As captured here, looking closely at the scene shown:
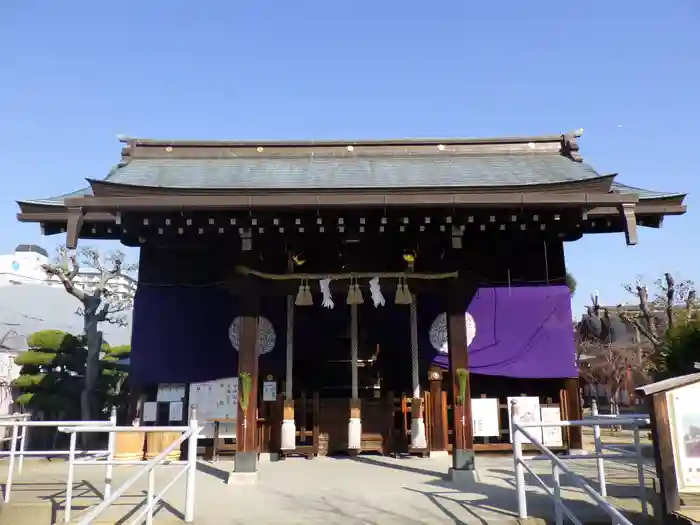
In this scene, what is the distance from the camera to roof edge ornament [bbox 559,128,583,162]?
31.9 feet

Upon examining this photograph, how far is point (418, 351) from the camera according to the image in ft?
31.4

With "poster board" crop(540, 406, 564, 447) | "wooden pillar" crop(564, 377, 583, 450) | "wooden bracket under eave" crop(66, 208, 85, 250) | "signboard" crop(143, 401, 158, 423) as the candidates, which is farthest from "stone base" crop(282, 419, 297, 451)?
"wooden pillar" crop(564, 377, 583, 450)

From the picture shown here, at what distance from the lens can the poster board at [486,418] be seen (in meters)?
9.18

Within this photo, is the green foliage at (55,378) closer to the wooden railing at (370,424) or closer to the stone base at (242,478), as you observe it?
the wooden railing at (370,424)

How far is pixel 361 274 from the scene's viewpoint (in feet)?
26.4

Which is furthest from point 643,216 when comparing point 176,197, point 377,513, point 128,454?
point 128,454

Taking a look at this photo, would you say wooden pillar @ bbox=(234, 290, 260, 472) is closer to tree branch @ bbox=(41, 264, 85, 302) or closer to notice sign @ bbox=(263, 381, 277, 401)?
notice sign @ bbox=(263, 381, 277, 401)

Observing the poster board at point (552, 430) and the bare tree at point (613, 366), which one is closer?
the poster board at point (552, 430)

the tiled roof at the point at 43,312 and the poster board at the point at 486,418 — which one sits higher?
the tiled roof at the point at 43,312

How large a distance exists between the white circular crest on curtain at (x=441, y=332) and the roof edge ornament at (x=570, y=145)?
3527mm

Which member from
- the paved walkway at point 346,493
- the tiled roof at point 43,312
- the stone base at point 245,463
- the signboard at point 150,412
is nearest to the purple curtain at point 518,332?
the paved walkway at point 346,493

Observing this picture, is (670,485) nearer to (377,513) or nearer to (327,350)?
(377,513)

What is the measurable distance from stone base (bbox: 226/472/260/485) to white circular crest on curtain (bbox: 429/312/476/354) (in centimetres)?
398

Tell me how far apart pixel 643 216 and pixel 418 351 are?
13.9ft
